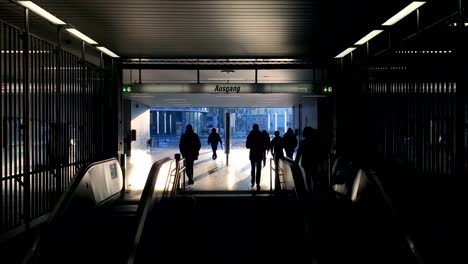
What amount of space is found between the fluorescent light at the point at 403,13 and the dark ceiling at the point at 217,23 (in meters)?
0.14

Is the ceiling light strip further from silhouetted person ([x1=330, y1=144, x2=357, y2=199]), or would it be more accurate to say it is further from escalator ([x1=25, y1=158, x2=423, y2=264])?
silhouetted person ([x1=330, y1=144, x2=357, y2=199])

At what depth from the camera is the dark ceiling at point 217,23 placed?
19.6 feet

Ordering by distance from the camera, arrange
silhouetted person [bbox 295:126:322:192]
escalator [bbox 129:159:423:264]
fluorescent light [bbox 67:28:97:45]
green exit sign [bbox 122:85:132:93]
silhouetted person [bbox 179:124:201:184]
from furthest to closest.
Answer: silhouetted person [bbox 179:124:201:184]
green exit sign [bbox 122:85:132:93]
silhouetted person [bbox 295:126:322:192]
fluorescent light [bbox 67:28:97:45]
escalator [bbox 129:159:423:264]

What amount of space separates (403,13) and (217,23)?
9.90ft

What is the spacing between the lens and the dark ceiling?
5.96 m

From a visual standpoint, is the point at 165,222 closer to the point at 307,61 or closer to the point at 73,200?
the point at 73,200

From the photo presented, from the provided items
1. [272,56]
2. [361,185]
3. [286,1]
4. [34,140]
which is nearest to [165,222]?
[34,140]

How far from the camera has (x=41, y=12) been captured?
636 centimetres

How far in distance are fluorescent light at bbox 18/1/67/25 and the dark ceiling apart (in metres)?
0.11

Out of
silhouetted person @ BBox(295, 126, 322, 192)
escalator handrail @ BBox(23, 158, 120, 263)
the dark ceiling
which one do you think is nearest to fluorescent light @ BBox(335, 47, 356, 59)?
the dark ceiling

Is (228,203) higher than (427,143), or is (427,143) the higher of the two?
(427,143)

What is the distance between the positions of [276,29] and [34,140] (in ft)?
14.8

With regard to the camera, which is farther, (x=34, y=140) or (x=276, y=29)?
(x=276, y=29)

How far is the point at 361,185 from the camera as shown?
6.09m
